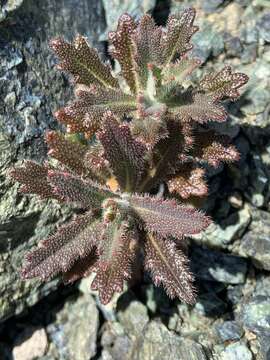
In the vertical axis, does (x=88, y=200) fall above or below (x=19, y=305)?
above

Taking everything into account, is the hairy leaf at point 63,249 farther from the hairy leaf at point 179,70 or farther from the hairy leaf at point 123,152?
the hairy leaf at point 179,70

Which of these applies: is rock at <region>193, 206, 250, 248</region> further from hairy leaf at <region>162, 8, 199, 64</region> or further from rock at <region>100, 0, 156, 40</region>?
rock at <region>100, 0, 156, 40</region>

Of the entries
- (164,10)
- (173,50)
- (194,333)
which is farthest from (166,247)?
(164,10)

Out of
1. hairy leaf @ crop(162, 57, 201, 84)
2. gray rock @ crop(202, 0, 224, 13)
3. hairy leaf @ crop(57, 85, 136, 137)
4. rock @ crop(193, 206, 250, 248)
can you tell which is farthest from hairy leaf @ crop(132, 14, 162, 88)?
rock @ crop(193, 206, 250, 248)

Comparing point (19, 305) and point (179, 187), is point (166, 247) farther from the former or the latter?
point (19, 305)

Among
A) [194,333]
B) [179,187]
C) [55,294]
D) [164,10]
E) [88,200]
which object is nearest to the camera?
[88,200]

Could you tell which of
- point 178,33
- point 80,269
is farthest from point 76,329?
point 178,33
